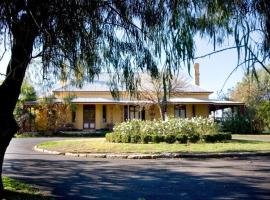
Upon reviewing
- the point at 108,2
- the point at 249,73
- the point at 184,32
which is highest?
the point at 108,2

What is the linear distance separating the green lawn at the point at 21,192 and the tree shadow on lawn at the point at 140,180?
1.32 feet

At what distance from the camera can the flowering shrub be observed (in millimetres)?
23719

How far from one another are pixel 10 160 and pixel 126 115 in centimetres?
2765

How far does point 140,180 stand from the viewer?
36.8ft

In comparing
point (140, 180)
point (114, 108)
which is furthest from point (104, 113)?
point (140, 180)

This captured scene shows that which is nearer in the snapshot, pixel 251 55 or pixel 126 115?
pixel 251 55

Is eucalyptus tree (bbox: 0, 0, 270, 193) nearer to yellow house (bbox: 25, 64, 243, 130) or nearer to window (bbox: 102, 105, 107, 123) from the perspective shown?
yellow house (bbox: 25, 64, 243, 130)

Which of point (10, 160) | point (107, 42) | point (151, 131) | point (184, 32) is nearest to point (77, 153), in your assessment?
point (10, 160)

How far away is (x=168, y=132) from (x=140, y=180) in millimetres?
13648

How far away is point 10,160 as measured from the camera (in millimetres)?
16734

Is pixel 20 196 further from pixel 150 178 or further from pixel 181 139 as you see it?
pixel 181 139

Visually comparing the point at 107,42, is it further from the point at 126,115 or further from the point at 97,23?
the point at 126,115

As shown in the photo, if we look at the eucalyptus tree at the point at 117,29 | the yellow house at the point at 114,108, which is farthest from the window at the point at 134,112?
the eucalyptus tree at the point at 117,29

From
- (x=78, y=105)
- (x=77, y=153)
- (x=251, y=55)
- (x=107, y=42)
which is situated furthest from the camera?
(x=78, y=105)
